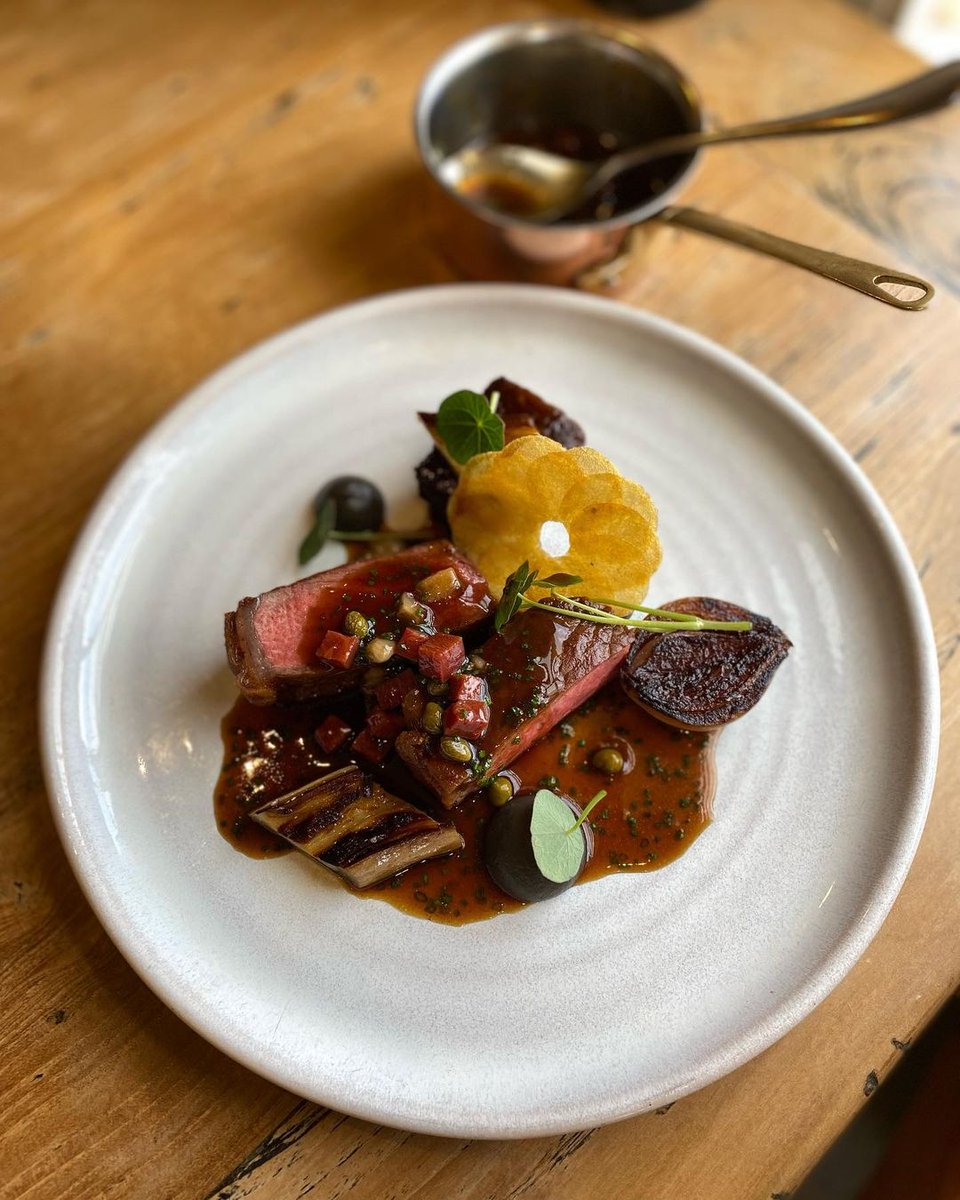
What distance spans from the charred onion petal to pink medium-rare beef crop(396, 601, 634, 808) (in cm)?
8

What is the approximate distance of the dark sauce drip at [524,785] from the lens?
81.0 inches

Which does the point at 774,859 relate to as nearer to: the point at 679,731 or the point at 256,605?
the point at 679,731

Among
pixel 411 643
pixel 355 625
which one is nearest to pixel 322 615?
pixel 355 625

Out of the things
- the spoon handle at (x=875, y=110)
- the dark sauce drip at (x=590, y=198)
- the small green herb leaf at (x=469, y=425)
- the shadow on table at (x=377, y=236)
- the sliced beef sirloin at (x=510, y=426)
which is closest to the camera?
the small green herb leaf at (x=469, y=425)

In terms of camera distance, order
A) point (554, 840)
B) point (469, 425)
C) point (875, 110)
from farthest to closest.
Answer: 1. point (875, 110)
2. point (469, 425)
3. point (554, 840)

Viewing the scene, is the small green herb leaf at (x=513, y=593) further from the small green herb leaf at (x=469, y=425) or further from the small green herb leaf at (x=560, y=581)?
the small green herb leaf at (x=469, y=425)

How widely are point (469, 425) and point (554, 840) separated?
903 mm

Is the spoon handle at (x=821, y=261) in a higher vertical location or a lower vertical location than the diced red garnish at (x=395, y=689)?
higher

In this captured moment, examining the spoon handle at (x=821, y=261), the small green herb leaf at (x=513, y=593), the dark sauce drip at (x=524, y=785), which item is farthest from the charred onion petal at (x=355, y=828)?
the spoon handle at (x=821, y=261)

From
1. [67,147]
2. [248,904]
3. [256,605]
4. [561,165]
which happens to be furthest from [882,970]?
[67,147]

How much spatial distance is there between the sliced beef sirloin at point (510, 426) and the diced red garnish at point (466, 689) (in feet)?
1.64

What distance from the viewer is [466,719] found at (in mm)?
2004

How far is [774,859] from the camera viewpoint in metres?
2.06

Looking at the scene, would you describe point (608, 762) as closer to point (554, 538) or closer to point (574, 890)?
point (574, 890)
